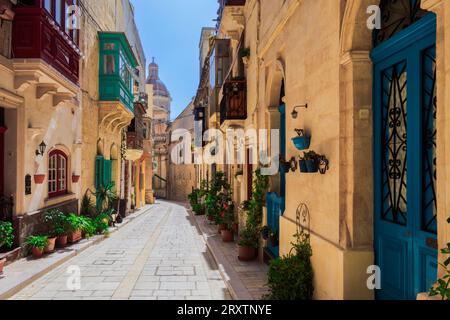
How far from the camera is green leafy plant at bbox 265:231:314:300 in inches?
204

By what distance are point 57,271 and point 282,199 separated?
16.8 feet

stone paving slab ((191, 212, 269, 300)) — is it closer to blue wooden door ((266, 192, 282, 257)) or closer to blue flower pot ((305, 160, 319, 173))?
blue wooden door ((266, 192, 282, 257))

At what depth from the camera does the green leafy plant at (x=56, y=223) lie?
10039mm

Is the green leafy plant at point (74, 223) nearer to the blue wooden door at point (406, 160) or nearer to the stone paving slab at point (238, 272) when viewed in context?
the stone paving slab at point (238, 272)

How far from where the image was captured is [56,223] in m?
10.2

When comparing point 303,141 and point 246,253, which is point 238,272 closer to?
point 246,253

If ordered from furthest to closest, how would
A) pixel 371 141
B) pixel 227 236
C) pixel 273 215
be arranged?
pixel 227 236 < pixel 273 215 < pixel 371 141

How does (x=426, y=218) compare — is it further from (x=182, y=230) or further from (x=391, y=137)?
(x=182, y=230)

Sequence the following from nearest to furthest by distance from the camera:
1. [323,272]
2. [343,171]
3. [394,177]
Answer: [394,177] → [343,171] → [323,272]

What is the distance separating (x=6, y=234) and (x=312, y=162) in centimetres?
645

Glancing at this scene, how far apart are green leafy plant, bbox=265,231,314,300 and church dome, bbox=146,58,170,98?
62.6m

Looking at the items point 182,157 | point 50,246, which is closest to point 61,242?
point 50,246

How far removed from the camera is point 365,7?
163 inches

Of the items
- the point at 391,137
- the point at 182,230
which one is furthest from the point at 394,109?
the point at 182,230
